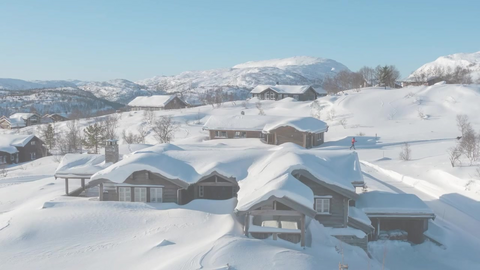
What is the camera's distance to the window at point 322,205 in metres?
16.4

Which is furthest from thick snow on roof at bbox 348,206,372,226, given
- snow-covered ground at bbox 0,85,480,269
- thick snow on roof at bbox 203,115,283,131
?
thick snow on roof at bbox 203,115,283,131

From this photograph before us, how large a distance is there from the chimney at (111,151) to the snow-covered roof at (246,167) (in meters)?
2.75

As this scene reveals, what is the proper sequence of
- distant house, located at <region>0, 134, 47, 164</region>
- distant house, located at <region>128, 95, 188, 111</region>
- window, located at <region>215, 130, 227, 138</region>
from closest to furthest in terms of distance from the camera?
window, located at <region>215, 130, 227, 138</region>
distant house, located at <region>0, 134, 47, 164</region>
distant house, located at <region>128, 95, 188, 111</region>

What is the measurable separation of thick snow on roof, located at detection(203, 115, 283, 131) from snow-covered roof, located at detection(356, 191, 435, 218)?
22.8m

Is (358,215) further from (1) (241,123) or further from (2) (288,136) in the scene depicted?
(1) (241,123)

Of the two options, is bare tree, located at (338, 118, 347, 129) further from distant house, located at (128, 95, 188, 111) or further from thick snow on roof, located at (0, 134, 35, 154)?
thick snow on roof, located at (0, 134, 35, 154)

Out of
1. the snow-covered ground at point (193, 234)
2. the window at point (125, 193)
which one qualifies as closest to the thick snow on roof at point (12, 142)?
the snow-covered ground at point (193, 234)

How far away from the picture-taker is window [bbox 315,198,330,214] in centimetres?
1642

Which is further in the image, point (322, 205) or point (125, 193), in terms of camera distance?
point (125, 193)

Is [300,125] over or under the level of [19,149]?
over

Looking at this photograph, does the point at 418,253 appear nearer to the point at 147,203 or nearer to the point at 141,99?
the point at 147,203

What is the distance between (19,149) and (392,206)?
49.4 m

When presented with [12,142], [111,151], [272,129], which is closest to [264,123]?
[272,129]

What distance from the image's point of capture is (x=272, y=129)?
3869 centimetres
